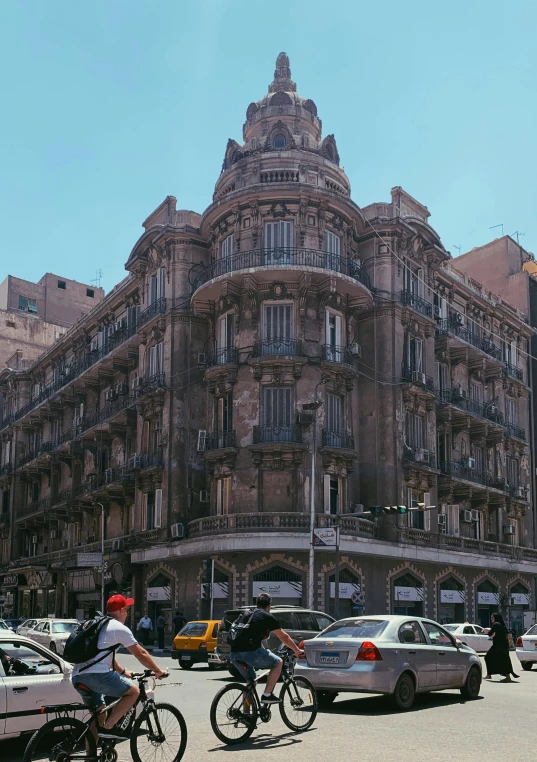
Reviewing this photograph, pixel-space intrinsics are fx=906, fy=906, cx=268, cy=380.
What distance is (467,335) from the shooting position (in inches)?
1916

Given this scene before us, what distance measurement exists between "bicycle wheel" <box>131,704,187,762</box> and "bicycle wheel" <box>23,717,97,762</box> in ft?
1.69

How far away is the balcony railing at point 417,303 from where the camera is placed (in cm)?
4178

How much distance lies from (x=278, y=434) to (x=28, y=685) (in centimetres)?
2692

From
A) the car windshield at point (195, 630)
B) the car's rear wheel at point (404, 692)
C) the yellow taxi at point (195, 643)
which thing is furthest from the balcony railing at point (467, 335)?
the car's rear wheel at point (404, 692)

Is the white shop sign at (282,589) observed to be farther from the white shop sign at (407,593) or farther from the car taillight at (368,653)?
the car taillight at (368,653)

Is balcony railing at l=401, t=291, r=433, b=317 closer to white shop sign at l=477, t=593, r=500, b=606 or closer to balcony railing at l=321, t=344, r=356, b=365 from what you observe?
balcony railing at l=321, t=344, r=356, b=365

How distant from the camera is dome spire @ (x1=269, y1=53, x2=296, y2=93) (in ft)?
154

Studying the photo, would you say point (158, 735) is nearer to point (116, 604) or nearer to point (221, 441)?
point (116, 604)

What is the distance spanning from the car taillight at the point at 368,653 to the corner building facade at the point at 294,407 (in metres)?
20.2

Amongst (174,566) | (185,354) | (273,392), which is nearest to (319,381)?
(273,392)

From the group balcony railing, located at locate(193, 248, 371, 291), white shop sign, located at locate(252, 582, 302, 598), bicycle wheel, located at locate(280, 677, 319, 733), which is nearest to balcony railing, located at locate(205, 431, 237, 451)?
white shop sign, located at locate(252, 582, 302, 598)

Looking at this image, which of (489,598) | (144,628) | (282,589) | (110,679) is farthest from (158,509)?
(110,679)

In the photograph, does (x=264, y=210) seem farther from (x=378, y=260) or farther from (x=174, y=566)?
(x=174, y=566)

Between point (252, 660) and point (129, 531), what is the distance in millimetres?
35070
